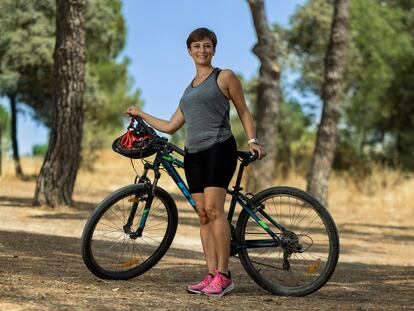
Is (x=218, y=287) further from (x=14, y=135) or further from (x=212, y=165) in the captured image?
(x=14, y=135)

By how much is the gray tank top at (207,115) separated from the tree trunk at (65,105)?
25.5 feet

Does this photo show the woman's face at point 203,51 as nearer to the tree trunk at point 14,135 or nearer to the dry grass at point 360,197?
the dry grass at point 360,197

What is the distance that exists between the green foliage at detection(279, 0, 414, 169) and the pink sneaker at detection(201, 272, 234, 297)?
2692cm

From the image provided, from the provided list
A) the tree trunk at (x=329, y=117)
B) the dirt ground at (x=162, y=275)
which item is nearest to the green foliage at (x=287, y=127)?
the tree trunk at (x=329, y=117)

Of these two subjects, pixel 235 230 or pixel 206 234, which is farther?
pixel 235 230

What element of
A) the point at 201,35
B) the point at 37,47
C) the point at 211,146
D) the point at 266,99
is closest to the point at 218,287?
the point at 211,146

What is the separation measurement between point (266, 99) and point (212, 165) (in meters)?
14.3

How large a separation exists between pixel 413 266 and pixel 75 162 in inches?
241

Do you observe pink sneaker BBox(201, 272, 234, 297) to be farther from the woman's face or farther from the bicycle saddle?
the woman's face

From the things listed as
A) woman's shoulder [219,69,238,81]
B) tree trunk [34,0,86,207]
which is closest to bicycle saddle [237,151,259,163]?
woman's shoulder [219,69,238,81]

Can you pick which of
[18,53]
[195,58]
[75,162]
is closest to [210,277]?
[195,58]

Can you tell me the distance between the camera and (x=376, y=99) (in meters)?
33.7

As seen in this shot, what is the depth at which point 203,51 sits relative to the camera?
575 cm

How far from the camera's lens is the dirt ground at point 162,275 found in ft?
17.4
